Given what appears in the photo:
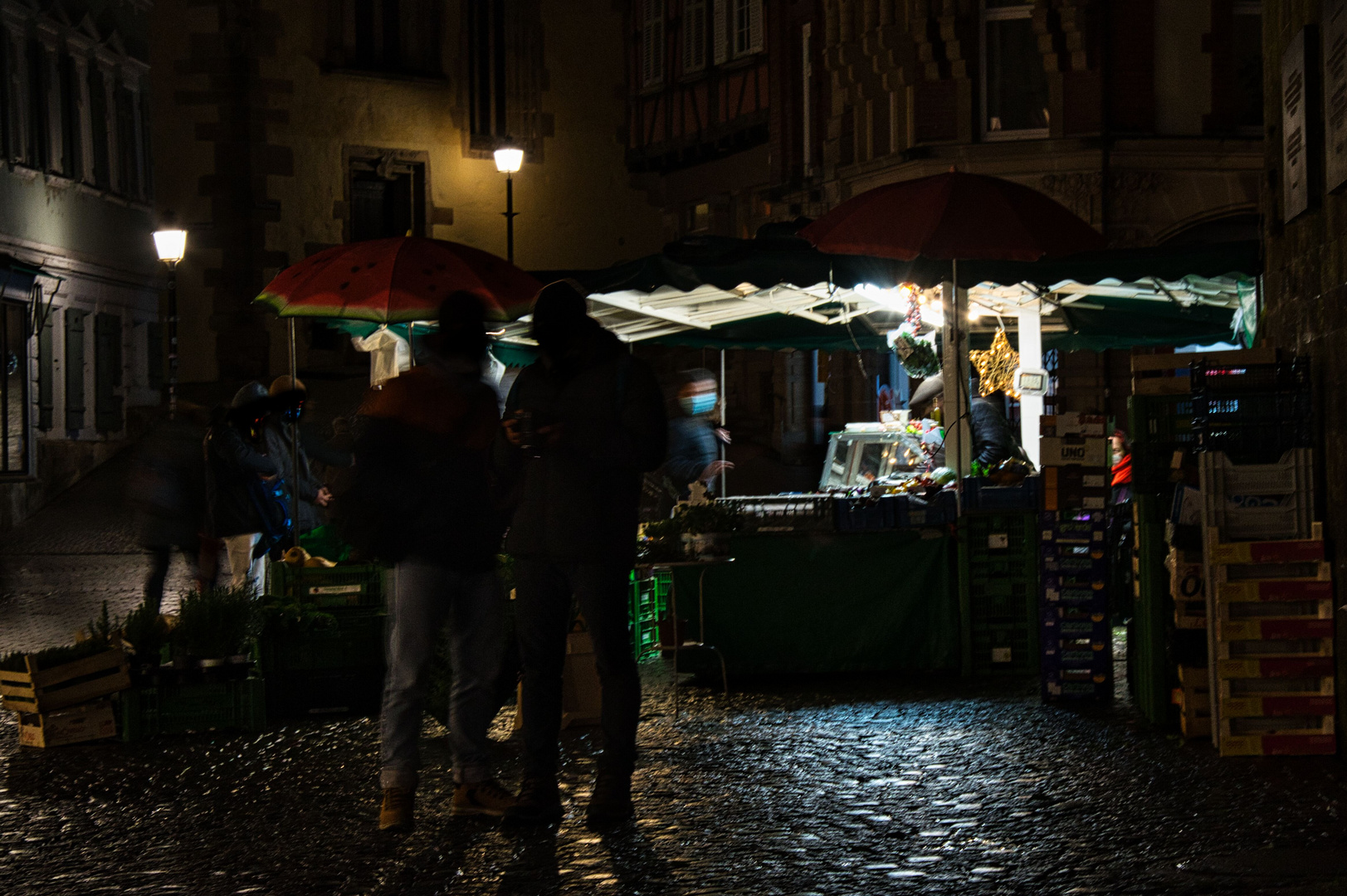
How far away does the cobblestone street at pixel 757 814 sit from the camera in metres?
5.29

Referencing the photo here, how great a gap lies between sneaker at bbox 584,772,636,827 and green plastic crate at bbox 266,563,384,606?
309 cm

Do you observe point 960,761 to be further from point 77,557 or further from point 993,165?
point 77,557

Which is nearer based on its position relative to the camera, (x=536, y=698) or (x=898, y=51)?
(x=536, y=698)

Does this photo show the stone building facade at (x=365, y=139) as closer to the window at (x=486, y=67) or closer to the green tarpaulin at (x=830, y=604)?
the window at (x=486, y=67)

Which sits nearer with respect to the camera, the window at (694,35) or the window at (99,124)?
the window at (694,35)

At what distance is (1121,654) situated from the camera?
10469 mm

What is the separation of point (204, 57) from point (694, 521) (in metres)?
21.0

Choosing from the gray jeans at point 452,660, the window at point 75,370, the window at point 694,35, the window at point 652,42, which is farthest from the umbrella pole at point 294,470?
the window at point 652,42

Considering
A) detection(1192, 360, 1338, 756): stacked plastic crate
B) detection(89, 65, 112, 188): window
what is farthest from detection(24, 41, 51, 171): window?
detection(1192, 360, 1338, 756): stacked plastic crate

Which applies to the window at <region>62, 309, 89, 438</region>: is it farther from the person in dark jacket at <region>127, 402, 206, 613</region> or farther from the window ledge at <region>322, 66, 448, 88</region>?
the person in dark jacket at <region>127, 402, 206, 613</region>

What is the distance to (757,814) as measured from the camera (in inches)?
242

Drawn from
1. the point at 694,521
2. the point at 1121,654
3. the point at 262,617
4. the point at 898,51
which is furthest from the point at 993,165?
the point at 262,617

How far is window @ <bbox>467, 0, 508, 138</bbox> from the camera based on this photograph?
2861cm

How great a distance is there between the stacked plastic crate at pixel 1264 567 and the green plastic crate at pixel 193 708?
15.1 ft
